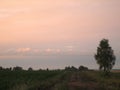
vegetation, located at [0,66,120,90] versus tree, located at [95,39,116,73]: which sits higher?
tree, located at [95,39,116,73]

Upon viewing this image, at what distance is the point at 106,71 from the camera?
81250 mm

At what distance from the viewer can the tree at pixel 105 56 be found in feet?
268

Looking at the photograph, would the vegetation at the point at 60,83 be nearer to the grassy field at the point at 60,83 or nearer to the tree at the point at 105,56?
the grassy field at the point at 60,83

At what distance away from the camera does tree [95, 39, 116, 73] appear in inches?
3216

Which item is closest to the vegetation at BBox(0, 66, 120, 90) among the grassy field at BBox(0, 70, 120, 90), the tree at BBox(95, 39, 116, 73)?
the grassy field at BBox(0, 70, 120, 90)

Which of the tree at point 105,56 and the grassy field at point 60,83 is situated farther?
the tree at point 105,56

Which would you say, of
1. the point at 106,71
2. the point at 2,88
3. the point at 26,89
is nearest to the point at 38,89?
the point at 26,89

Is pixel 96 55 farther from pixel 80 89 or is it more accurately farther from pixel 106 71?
pixel 80 89

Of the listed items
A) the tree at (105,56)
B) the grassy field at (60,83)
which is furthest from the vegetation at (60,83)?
the tree at (105,56)

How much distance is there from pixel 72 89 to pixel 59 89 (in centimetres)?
164

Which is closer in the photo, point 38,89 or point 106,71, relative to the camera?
point 38,89

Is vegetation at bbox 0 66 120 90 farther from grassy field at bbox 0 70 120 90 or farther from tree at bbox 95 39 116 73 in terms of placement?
tree at bbox 95 39 116 73

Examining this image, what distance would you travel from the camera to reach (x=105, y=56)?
81688 millimetres

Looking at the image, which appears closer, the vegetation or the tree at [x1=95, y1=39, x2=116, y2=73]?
the vegetation
